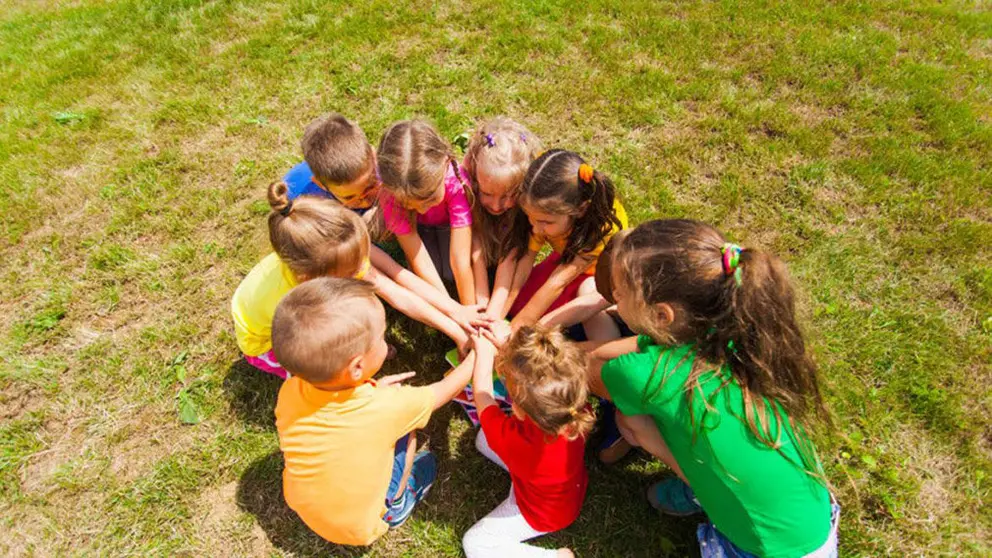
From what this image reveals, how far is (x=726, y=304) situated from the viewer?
2160mm

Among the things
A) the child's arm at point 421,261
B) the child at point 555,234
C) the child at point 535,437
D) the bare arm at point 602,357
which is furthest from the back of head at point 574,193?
the child's arm at point 421,261

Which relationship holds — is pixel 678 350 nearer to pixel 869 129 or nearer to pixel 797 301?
pixel 797 301

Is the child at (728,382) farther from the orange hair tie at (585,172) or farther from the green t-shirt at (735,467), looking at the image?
the orange hair tie at (585,172)

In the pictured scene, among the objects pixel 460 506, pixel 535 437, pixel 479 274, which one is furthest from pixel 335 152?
pixel 460 506

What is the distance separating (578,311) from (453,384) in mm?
875

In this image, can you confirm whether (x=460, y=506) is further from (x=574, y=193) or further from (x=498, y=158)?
(x=498, y=158)

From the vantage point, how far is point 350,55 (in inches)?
216

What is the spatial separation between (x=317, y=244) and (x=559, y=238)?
1.38m

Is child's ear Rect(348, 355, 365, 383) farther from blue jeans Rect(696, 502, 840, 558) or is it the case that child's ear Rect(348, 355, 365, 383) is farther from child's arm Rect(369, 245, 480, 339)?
blue jeans Rect(696, 502, 840, 558)

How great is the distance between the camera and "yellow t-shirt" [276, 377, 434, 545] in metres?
2.35

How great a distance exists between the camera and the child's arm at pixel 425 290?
3344 millimetres

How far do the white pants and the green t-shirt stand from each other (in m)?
0.91

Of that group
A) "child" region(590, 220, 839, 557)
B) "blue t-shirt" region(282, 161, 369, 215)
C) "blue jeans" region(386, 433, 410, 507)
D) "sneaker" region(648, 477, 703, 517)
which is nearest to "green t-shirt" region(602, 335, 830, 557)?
"child" region(590, 220, 839, 557)

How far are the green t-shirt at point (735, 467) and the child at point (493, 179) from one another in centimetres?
139
